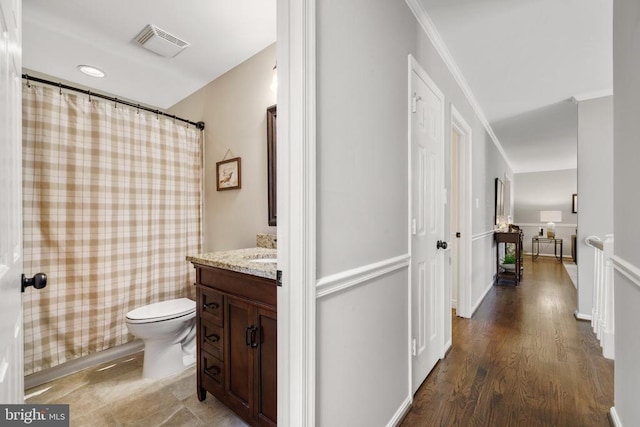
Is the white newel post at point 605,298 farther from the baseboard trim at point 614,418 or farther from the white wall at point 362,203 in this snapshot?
the white wall at point 362,203

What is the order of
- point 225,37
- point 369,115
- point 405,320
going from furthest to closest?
point 225,37
point 405,320
point 369,115

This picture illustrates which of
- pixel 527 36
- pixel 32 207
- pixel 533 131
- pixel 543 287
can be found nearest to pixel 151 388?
pixel 32 207

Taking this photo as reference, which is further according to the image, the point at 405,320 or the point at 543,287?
the point at 543,287

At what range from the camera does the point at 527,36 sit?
209 centimetres

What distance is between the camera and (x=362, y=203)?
1249mm

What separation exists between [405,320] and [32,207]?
8.01ft

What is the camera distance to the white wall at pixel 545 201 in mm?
7621

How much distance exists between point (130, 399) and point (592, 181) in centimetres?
435

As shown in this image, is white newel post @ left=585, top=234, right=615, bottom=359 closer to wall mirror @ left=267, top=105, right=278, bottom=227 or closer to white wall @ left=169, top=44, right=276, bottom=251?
wall mirror @ left=267, top=105, right=278, bottom=227

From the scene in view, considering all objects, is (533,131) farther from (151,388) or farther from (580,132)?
(151,388)

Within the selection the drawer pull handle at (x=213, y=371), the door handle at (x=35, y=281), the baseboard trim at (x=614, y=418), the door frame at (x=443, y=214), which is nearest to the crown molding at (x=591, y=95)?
the door frame at (x=443, y=214)

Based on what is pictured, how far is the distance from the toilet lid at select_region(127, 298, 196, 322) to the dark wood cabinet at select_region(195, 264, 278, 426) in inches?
14.2

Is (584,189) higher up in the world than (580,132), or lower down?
lower down

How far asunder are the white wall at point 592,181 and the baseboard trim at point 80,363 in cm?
434
